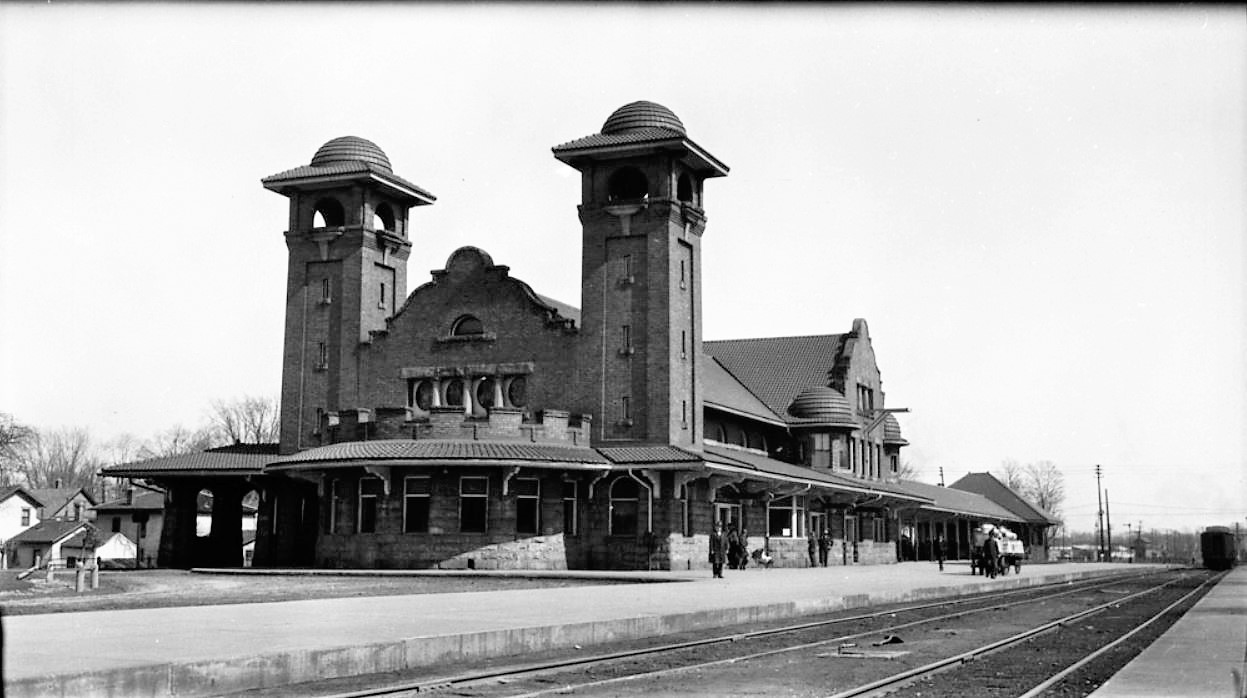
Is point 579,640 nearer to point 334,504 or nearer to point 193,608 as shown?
point 193,608

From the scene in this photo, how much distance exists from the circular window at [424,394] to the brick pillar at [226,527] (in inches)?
281

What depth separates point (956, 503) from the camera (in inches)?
2943

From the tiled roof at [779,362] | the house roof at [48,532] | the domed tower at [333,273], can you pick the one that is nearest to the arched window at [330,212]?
the domed tower at [333,273]

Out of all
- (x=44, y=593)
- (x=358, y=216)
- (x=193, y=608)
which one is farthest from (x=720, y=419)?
(x=193, y=608)

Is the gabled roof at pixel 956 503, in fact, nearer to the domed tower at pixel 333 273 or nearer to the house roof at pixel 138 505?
the domed tower at pixel 333 273

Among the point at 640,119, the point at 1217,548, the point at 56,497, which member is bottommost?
the point at 1217,548

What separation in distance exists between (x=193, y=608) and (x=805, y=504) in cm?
3221

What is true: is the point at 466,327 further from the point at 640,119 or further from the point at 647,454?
the point at 640,119

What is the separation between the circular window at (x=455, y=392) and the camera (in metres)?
42.1

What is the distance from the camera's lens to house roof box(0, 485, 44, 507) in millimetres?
84562

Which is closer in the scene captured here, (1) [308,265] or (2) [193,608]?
(2) [193,608]

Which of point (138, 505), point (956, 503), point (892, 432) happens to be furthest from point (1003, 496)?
point (138, 505)

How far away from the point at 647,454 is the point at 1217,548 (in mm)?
60696

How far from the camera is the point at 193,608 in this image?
17.7m
